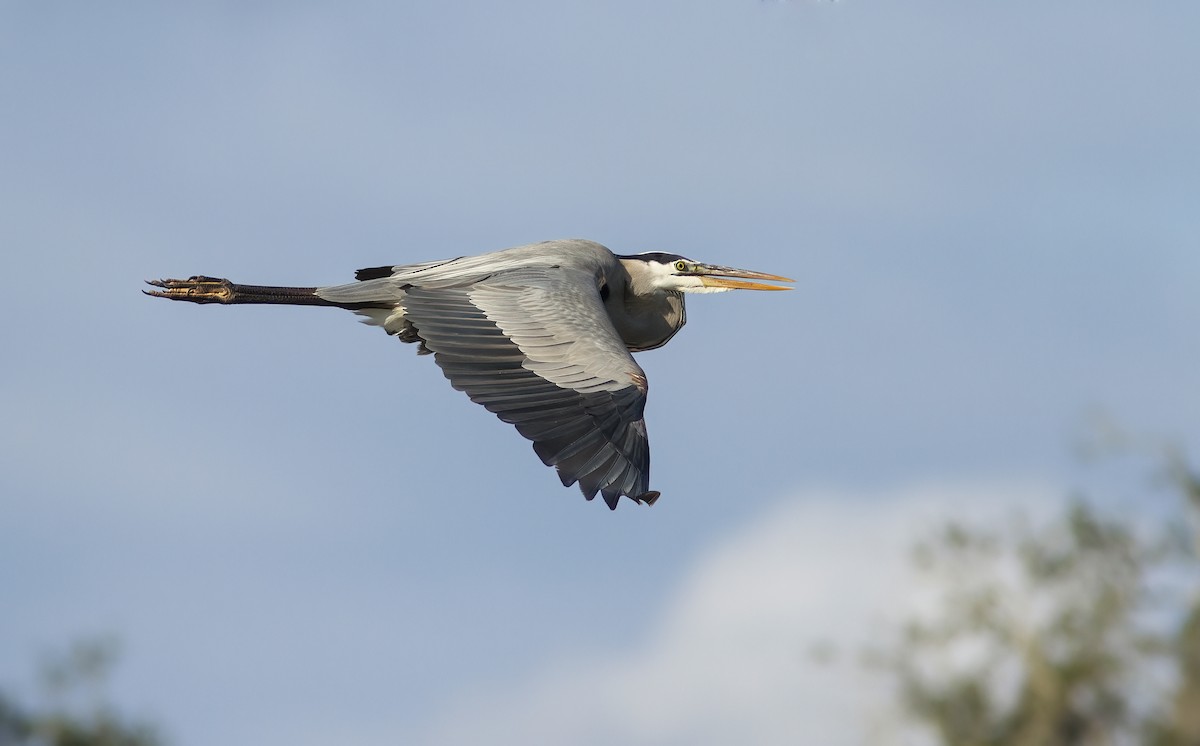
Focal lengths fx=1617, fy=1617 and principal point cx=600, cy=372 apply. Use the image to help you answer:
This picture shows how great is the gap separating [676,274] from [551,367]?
251 centimetres

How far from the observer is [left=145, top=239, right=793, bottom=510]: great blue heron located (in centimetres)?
744

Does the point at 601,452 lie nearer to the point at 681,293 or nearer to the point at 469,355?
the point at 469,355

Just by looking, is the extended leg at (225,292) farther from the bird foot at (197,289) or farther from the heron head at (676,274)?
the heron head at (676,274)

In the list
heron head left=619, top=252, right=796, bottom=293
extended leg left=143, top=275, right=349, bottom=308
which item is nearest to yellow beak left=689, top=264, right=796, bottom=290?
heron head left=619, top=252, right=796, bottom=293

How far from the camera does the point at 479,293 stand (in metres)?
8.75

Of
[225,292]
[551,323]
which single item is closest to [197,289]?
[225,292]

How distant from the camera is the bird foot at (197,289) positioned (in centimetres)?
997

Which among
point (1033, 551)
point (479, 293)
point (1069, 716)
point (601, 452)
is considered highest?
point (479, 293)

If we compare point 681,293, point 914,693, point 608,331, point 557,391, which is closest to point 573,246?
point 681,293

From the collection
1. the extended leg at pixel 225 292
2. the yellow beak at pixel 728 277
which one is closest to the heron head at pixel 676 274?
the yellow beak at pixel 728 277

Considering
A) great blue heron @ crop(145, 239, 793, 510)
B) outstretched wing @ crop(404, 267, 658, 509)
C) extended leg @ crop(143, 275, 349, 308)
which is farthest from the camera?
extended leg @ crop(143, 275, 349, 308)

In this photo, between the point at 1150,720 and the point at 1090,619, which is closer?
the point at 1150,720

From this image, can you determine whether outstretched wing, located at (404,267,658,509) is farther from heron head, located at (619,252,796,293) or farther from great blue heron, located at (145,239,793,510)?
heron head, located at (619,252,796,293)

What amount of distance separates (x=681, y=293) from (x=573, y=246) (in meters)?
0.89
